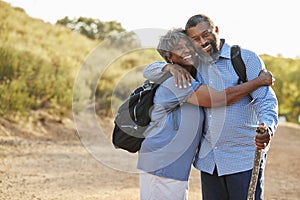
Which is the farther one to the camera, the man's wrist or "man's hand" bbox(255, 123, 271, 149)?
the man's wrist

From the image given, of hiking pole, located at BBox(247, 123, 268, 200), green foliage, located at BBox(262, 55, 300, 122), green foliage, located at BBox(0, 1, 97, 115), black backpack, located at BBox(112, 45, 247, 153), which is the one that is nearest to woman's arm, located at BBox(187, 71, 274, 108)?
black backpack, located at BBox(112, 45, 247, 153)

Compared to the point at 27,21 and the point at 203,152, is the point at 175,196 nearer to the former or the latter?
the point at 203,152

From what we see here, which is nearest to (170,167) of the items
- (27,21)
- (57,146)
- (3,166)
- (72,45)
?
(3,166)

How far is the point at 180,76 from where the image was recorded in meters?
3.65

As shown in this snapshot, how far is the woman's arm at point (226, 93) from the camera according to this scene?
3.73 metres

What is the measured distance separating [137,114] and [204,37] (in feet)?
2.15

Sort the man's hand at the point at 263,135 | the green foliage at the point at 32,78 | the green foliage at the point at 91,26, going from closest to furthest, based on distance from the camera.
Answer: the man's hand at the point at 263,135
the green foliage at the point at 32,78
the green foliage at the point at 91,26

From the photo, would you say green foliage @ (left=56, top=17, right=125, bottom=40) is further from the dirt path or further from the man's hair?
the man's hair

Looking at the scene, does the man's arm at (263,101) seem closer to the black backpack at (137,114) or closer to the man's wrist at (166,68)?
the black backpack at (137,114)

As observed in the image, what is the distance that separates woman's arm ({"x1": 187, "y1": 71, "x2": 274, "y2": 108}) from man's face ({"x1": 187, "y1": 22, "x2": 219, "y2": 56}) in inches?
10.3

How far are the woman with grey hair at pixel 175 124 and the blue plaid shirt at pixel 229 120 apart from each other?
0.25ft

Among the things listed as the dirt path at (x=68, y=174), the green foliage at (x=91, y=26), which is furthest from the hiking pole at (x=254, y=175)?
the green foliage at (x=91, y=26)

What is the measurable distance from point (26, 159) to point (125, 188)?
2808 mm

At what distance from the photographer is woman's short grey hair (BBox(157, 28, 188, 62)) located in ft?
12.4
